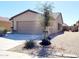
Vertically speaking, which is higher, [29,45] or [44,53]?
[29,45]

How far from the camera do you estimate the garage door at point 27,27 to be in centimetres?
2612

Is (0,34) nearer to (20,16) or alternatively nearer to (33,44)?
(20,16)

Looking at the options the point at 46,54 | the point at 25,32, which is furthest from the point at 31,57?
the point at 25,32

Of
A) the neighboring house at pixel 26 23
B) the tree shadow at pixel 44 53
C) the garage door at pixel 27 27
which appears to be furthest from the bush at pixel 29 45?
the garage door at pixel 27 27

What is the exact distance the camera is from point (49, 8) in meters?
15.7

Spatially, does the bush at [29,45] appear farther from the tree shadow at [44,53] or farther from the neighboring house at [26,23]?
the neighboring house at [26,23]

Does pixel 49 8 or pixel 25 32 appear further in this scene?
pixel 25 32

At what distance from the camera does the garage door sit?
2612cm

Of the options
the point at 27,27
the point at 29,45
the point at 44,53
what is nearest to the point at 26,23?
the point at 27,27

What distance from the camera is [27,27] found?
26.4m

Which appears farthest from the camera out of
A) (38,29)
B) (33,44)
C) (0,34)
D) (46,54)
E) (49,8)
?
(38,29)

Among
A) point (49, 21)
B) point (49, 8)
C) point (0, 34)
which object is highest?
point (49, 8)

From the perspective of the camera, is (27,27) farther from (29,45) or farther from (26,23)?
(29,45)

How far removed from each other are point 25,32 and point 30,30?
0.82m
